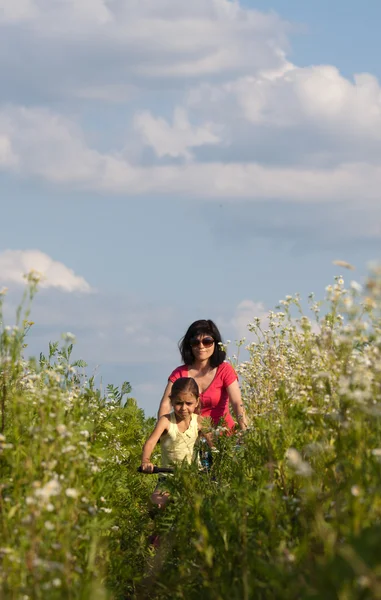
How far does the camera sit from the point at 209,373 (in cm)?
1026

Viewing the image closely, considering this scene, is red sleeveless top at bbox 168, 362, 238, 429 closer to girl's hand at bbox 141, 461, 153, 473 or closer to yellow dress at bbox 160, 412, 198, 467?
yellow dress at bbox 160, 412, 198, 467

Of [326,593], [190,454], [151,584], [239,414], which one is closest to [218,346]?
[239,414]

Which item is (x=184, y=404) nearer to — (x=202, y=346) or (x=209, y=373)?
(x=209, y=373)

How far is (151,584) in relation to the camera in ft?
22.1

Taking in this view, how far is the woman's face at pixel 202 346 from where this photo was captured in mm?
10305

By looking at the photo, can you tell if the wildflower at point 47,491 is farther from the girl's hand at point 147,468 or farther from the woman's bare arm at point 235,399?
the woman's bare arm at point 235,399

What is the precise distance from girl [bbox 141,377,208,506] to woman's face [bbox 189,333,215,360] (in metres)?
1.03

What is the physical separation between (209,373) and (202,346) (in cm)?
30

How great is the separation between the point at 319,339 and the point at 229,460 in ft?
7.64

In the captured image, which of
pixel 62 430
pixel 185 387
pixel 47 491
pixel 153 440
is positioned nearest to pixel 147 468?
pixel 153 440

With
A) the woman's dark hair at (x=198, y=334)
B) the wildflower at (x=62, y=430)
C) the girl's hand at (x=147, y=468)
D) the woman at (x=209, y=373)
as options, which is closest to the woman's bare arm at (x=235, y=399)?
the woman at (x=209, y=373)

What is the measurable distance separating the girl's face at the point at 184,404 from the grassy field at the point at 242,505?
1263 millimetres

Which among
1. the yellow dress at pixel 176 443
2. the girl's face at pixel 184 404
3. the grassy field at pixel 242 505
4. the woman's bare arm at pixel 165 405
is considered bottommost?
the grassy field at pixel 242 505

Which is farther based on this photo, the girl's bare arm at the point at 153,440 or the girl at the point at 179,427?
the girl at the point at 179,427
